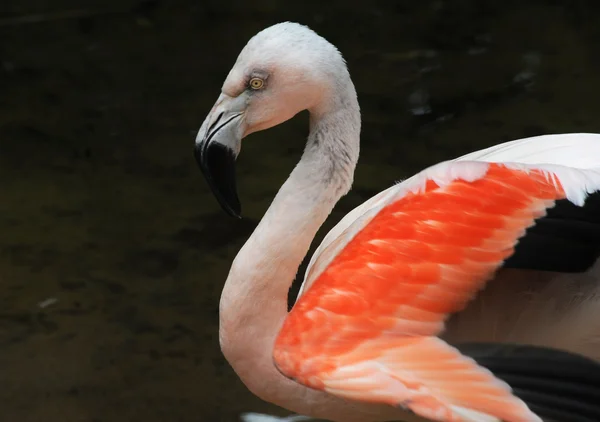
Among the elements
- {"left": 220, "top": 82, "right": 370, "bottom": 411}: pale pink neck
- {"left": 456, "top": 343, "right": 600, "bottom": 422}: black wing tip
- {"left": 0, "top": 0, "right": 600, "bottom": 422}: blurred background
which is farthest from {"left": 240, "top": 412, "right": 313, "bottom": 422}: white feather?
{"left": 456, "top": 343, "right": 600, "bottom": 422}: black wing tip

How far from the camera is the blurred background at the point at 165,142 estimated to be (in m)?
3.57

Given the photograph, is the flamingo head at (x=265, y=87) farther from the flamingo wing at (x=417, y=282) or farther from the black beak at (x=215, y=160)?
the flamingo wing at (x=417, y=282)

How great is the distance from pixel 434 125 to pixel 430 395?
11.2 feet

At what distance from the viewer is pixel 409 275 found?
2.28 metres

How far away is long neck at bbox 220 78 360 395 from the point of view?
2721 millimetres

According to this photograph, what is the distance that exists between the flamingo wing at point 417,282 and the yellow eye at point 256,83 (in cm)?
49

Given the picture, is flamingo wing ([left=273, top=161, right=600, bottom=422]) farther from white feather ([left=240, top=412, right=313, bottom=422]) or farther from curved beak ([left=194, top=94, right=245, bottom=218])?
white feather ([left=240, top=412, right=313, bottom=422])

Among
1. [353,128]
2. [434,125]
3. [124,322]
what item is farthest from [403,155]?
[353,128]

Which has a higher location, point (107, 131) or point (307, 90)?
point (307, 90)

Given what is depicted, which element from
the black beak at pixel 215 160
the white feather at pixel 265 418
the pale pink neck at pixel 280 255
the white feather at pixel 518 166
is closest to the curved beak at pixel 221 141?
the black beak at pixel 215 160

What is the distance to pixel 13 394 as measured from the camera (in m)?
3.40

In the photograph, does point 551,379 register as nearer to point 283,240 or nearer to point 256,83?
point 283,240

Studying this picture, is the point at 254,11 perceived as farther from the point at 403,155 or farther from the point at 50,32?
the point at 403,155

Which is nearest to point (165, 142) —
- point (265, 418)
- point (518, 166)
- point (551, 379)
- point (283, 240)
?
point (265, 418)
